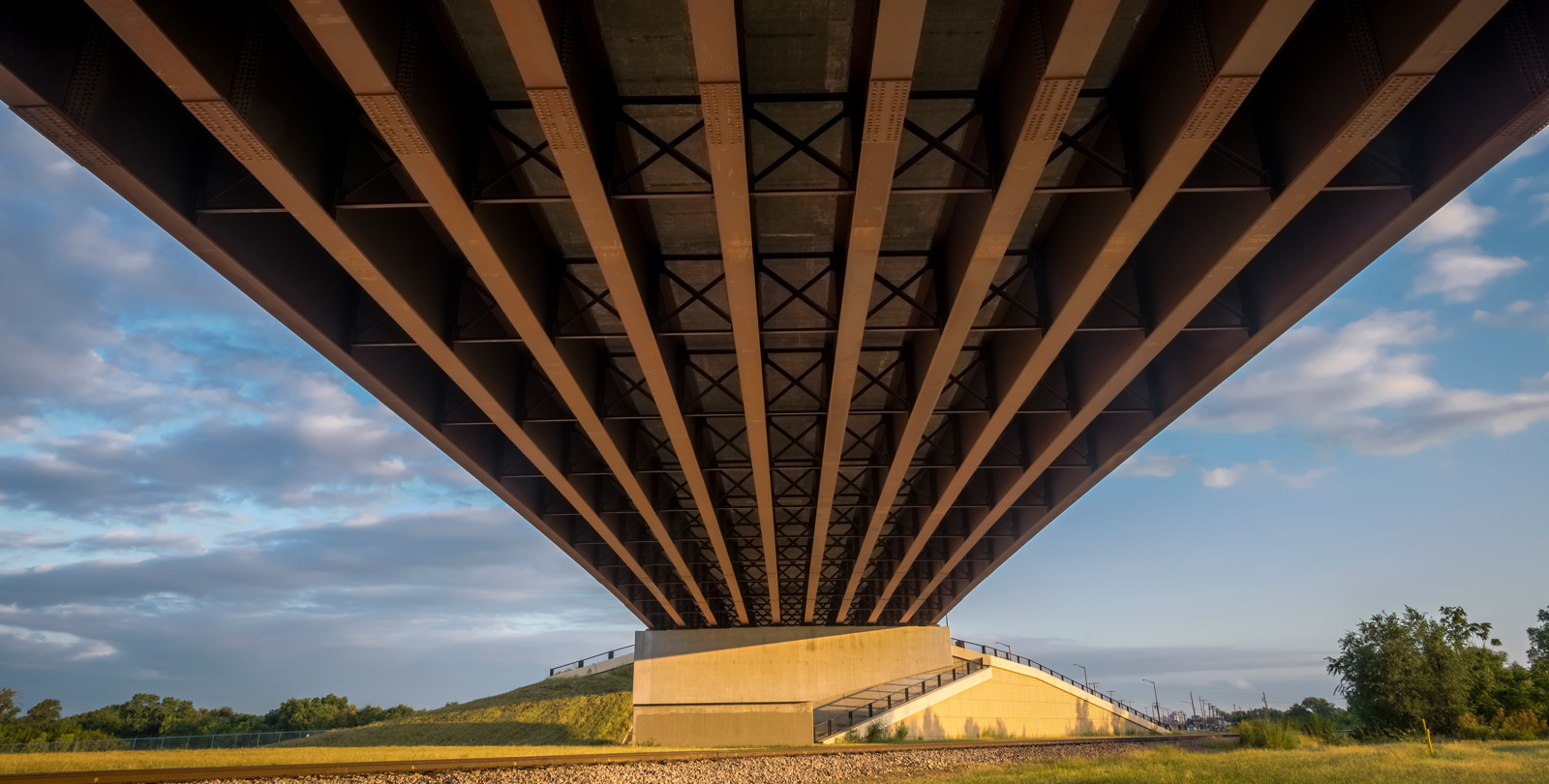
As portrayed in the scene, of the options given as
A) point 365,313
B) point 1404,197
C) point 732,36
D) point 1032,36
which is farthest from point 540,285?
point 1404,197

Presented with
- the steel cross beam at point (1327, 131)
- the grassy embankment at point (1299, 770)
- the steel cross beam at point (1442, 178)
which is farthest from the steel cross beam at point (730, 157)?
the grassy embankment at point (1299, 770)

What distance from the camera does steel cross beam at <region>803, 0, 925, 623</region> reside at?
655 cm

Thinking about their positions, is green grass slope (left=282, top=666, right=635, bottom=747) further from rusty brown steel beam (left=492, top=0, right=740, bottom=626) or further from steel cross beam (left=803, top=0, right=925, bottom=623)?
steel cross beam (left=803, top=0, right=925, bottom=623)

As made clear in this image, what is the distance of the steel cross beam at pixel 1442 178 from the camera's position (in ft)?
24.9

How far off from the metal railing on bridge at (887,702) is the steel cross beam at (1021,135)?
31.3 m

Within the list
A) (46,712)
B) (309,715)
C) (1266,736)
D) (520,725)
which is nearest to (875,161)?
(1266,736)

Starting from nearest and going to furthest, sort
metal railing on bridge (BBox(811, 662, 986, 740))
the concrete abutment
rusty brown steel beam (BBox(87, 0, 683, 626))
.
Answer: rusty brown steel beam (BBox(87, 0, 683, 626))
metal railing on bridge (BBox(811, 662, 986, 740))
the concrete abutment

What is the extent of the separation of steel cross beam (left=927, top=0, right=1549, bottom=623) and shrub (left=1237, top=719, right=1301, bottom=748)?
69.4 feet

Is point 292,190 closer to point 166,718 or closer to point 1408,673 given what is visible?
point 1408,673

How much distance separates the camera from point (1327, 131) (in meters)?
8.08

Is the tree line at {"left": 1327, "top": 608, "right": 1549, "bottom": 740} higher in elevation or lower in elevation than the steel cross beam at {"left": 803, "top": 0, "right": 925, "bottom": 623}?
lower

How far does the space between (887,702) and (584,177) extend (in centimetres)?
4119

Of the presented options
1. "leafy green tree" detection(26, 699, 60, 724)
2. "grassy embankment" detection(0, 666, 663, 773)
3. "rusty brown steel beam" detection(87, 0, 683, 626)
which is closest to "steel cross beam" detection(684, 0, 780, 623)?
"rusty brown steel beam" detection(87, 0, 683, 626)

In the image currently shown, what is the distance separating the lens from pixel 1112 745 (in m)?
31.0
